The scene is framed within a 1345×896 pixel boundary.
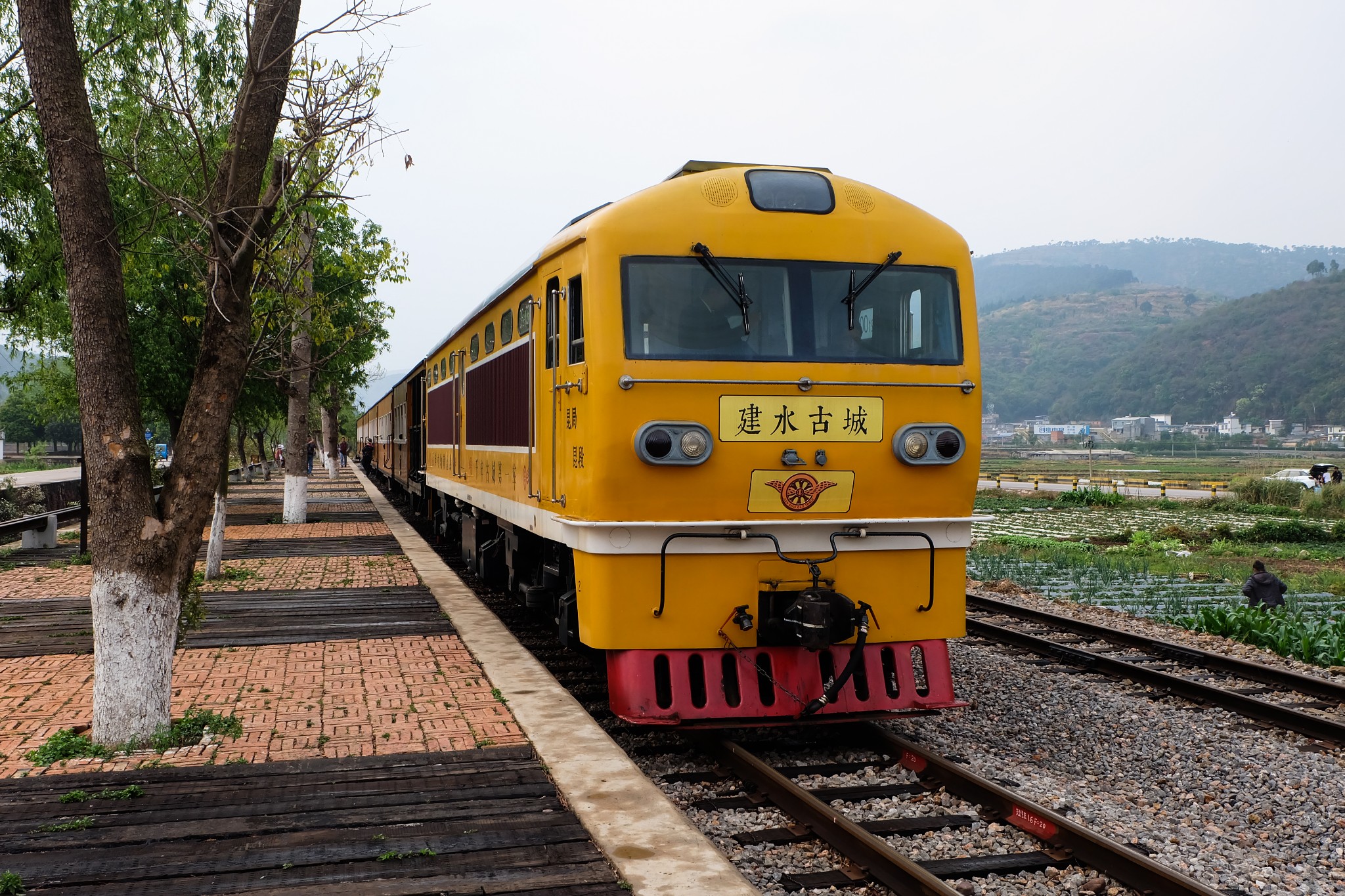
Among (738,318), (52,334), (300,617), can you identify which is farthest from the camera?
(52,334)

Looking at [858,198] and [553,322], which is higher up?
[858,198]

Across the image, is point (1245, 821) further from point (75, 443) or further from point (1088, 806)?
point (75, 443)

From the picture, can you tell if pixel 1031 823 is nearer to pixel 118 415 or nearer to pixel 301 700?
pixel 301 700

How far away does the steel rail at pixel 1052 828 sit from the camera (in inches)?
174

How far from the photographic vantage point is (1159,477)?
56.4 metres

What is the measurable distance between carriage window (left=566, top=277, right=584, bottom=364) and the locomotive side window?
199mm

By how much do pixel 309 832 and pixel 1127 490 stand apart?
43033 millimetres

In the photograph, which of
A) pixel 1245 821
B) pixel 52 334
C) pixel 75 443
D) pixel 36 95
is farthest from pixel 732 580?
pixel 75 443

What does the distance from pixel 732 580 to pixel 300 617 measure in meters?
5.77

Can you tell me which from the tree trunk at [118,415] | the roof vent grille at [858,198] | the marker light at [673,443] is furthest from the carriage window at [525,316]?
the roof vent grille at [858,198]

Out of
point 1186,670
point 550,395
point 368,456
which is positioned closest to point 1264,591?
point 1186,670

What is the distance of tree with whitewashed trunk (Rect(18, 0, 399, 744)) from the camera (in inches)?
232

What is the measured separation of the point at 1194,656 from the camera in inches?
368

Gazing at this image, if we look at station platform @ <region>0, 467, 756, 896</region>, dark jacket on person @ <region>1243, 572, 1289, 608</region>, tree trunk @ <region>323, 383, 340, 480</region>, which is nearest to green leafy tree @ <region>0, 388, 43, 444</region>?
tree trunk @ <region>323, 383, 340, 480</region>
